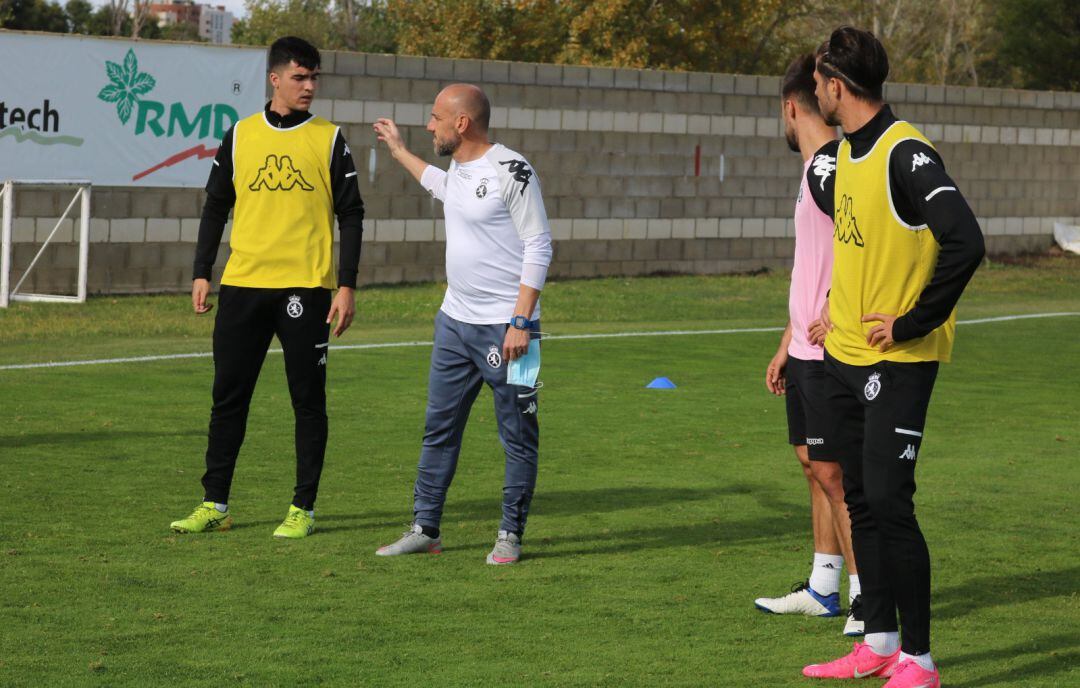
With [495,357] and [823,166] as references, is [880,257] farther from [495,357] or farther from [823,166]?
[495,357]

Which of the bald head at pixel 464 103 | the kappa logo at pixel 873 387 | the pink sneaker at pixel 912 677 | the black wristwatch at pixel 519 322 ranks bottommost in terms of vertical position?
the pink sneaker at pixel 912 677

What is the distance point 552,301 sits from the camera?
63.9ft

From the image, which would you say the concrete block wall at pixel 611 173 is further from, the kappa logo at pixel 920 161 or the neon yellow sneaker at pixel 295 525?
the kappa logo at pixel 920 161

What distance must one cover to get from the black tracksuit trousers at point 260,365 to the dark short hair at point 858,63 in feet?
9.65

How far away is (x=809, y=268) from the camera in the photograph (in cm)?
566

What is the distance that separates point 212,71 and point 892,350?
49.9 ft

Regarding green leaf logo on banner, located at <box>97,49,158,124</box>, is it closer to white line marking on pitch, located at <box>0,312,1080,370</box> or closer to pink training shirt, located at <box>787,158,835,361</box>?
white line marking on pitch, located at <box>0,312,1080,370</box>

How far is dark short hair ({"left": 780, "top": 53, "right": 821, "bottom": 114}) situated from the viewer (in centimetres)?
559

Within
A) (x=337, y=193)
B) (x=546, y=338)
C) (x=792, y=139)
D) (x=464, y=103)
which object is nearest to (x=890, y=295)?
(x=792, y=139)

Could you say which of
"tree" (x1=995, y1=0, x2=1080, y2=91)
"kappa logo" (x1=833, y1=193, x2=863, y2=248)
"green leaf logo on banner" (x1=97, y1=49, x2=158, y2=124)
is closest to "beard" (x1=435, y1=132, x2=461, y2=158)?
"kappa logo" (x1=833, y1=193, x2=863, y2=248)

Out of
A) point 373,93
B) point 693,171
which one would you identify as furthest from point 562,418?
point 693,171

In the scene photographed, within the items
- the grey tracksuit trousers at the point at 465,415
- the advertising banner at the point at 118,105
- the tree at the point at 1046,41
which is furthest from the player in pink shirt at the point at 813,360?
the tree at the point at 1046,41

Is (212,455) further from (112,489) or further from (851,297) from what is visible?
(851,297)

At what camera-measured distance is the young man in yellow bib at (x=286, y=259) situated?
6.89 metres
